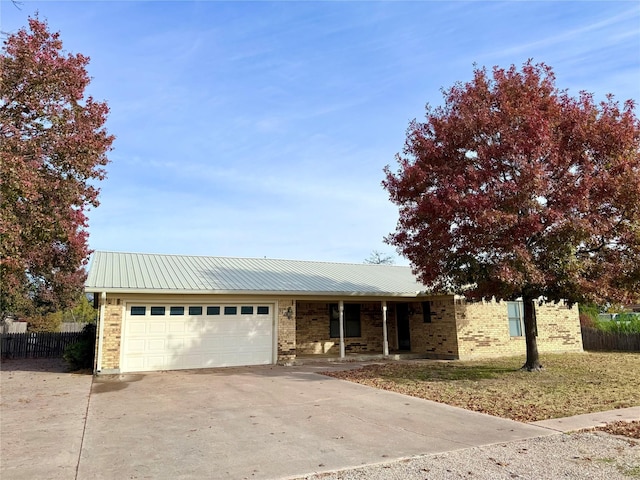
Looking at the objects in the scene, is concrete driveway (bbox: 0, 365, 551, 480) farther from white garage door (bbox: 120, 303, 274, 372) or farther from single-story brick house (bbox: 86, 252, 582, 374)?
single-story brick house (bbox: 86, 252, 582, 374)

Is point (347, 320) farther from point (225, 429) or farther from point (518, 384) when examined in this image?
point (225, 429)

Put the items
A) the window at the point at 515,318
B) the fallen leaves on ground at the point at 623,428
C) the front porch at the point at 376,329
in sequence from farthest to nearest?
the window at the point at 515,318 < the front porch at the point at 376,329 < the fallen leaves on ground at the point at 623,428

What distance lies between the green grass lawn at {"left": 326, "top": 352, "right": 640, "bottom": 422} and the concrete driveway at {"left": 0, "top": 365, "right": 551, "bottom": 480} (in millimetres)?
830

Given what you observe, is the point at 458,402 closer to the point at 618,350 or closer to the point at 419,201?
the point at 419,201

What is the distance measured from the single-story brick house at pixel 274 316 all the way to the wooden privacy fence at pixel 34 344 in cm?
665

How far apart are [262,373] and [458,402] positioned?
20.2 ft

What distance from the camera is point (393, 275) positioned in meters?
21.7

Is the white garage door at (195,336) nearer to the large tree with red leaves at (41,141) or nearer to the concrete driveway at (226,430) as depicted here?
the concrete driveway at (226,430)

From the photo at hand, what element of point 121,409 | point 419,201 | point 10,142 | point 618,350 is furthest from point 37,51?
point 618,350

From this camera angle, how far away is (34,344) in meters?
21.0

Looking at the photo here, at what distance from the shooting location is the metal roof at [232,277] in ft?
46.5

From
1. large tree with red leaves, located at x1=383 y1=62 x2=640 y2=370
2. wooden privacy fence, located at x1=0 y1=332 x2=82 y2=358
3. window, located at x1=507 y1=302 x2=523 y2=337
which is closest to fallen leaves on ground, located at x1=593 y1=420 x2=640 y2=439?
large tree with red leaves, located at x1=383 y1=62 x2=640 y2=370

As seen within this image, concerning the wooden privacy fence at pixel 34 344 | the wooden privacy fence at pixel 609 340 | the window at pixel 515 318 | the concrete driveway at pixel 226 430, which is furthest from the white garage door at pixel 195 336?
the wooden privacy fence at pixel 609 340

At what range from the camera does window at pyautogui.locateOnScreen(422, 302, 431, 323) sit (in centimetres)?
1833
